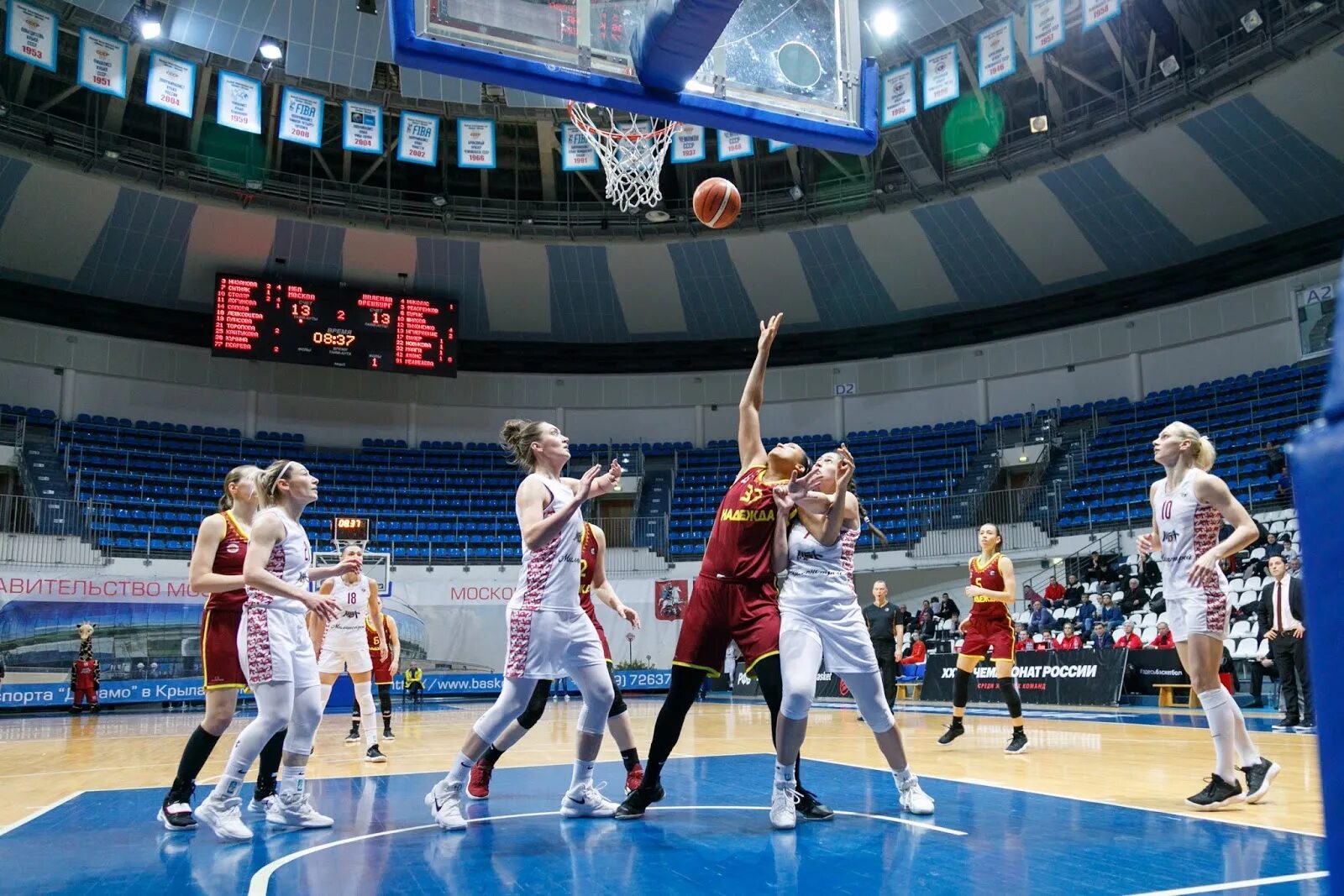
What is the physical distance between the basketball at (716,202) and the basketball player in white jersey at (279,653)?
13.5 ft

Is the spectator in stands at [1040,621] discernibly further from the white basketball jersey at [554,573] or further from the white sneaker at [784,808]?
the white basketball jersey at [554,573]

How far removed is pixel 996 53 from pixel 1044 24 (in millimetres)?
1071

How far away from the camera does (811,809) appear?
5910mm

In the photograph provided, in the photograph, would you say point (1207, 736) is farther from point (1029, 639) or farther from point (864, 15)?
point (864, 15)

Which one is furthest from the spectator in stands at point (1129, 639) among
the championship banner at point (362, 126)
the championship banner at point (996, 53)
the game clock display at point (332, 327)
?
the championship banner at point (362, 126)

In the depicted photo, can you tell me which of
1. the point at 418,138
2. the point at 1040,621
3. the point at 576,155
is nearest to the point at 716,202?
the point at 1040,621

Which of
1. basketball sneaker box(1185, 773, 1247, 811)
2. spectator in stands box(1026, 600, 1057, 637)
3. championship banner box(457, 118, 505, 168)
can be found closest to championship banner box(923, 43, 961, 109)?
championship banner box(457, 118, 505, 168)

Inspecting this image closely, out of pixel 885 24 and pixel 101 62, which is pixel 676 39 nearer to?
pixel 885 24

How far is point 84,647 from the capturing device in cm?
1895

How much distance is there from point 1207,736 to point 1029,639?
27.7 feet

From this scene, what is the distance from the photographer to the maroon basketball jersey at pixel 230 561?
6.18 m

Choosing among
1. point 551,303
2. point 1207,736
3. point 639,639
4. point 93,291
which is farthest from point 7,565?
point 1207,736

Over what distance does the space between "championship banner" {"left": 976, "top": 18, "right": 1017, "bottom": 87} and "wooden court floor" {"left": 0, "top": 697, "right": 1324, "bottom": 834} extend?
1162 cm

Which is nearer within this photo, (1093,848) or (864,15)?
(1093,848)
